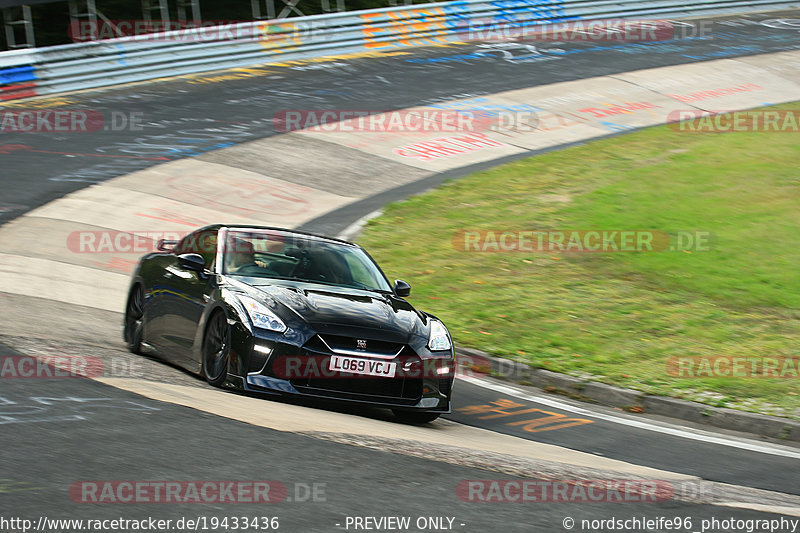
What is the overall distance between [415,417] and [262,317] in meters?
1.47

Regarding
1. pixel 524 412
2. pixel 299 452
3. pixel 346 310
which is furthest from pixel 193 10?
pixel 299 452

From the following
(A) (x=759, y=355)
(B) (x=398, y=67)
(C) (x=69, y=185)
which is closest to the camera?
(A) (x=759, y=355)

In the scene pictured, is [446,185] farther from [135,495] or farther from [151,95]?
[135,495]

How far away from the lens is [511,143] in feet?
71.9

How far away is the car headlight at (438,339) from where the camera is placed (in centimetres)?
800

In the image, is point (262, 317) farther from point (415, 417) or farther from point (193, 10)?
point (193, 10)

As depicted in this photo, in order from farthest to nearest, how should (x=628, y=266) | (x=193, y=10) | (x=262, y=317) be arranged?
(x=193, y=10) → (x=628, y=266) → (x=262, y=317)

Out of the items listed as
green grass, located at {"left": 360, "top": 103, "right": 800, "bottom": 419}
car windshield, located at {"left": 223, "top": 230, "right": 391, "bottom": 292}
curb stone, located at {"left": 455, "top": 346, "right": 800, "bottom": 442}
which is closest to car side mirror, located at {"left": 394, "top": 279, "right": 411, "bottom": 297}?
car windshield, located at {"left": 223, "top": 230, "right": 391, "bottom": 292}

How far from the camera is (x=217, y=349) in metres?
7.99

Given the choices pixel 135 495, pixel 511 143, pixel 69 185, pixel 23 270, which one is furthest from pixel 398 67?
pixel 135 495

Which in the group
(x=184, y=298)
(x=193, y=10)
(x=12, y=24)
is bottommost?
(x=184, y=298)

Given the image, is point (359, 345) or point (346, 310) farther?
point (346, 310)

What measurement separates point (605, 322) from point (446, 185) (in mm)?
7376

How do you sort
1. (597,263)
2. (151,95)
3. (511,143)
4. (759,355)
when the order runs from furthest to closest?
(151,95) → (511,143) → (597,263) → (759,355)
